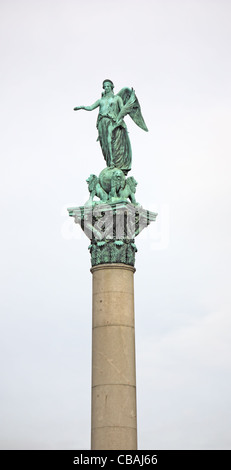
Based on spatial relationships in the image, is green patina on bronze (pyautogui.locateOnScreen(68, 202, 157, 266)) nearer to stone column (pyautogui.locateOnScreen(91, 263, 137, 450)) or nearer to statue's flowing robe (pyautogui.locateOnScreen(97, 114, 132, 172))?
stone column (pyautogui.locateOnScreen(91, 263, 137, 450))

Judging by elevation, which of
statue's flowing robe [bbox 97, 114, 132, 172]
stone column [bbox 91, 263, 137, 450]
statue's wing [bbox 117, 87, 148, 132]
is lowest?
stone column [bbox 91, 263, 137, 450]

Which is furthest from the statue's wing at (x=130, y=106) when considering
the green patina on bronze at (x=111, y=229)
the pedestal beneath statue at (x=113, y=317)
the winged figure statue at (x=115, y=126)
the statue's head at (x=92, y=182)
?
the green patina on bronze at (x=111, y=229)

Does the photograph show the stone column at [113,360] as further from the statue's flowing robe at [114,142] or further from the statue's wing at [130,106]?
the statue's wing at [130,106]

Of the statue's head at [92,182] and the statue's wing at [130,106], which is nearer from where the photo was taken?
the statue's head at [92,182]

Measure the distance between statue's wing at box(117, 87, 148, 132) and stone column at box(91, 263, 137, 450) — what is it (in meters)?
7.08

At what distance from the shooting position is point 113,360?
138 ft

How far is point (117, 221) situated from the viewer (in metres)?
43.6

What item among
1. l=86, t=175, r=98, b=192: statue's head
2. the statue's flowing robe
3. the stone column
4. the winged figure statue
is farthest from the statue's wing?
the stone column

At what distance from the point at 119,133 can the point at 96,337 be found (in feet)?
30.3

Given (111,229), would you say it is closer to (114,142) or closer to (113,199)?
(113,199)

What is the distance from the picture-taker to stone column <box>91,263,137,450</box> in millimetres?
41281

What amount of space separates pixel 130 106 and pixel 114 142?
1.75 meters

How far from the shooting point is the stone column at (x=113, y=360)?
41.3 metres
